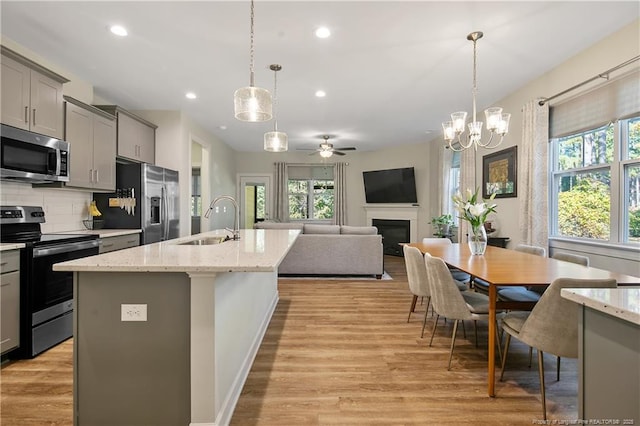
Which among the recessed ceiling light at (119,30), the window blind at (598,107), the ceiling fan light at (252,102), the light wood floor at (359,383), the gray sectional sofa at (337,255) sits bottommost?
the light wood floor at (359,383)

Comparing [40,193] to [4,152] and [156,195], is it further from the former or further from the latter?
[156,195]

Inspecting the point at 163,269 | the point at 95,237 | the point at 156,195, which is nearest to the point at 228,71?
the point at 156,195

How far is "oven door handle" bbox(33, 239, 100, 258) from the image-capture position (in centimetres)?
257

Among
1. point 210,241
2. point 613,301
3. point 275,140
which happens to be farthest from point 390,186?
point 613,301

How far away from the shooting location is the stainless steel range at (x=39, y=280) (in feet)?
8.22

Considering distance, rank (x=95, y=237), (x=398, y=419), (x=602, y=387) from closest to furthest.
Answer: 1. (x=602, y=387)
2. (x=398, y=419)
3. (x=95, y=237)

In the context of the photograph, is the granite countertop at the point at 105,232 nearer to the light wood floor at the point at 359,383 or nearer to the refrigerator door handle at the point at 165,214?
the refrigerator door handle at the point at 165,214

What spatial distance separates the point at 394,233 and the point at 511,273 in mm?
6166

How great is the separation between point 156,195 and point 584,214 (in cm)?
519

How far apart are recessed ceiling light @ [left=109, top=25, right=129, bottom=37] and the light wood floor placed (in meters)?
2.72

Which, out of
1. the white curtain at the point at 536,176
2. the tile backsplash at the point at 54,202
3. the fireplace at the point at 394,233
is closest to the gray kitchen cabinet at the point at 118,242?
the tile backsplash at the point at 54,202

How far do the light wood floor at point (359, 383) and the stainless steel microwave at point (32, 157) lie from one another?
1.50 metres

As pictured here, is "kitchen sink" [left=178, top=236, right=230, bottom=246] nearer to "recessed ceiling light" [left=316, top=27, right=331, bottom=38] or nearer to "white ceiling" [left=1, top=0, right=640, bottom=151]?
"white ceiling" [left=1, top=0, right=640, bottom=151]

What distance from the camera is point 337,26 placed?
9.18ft
